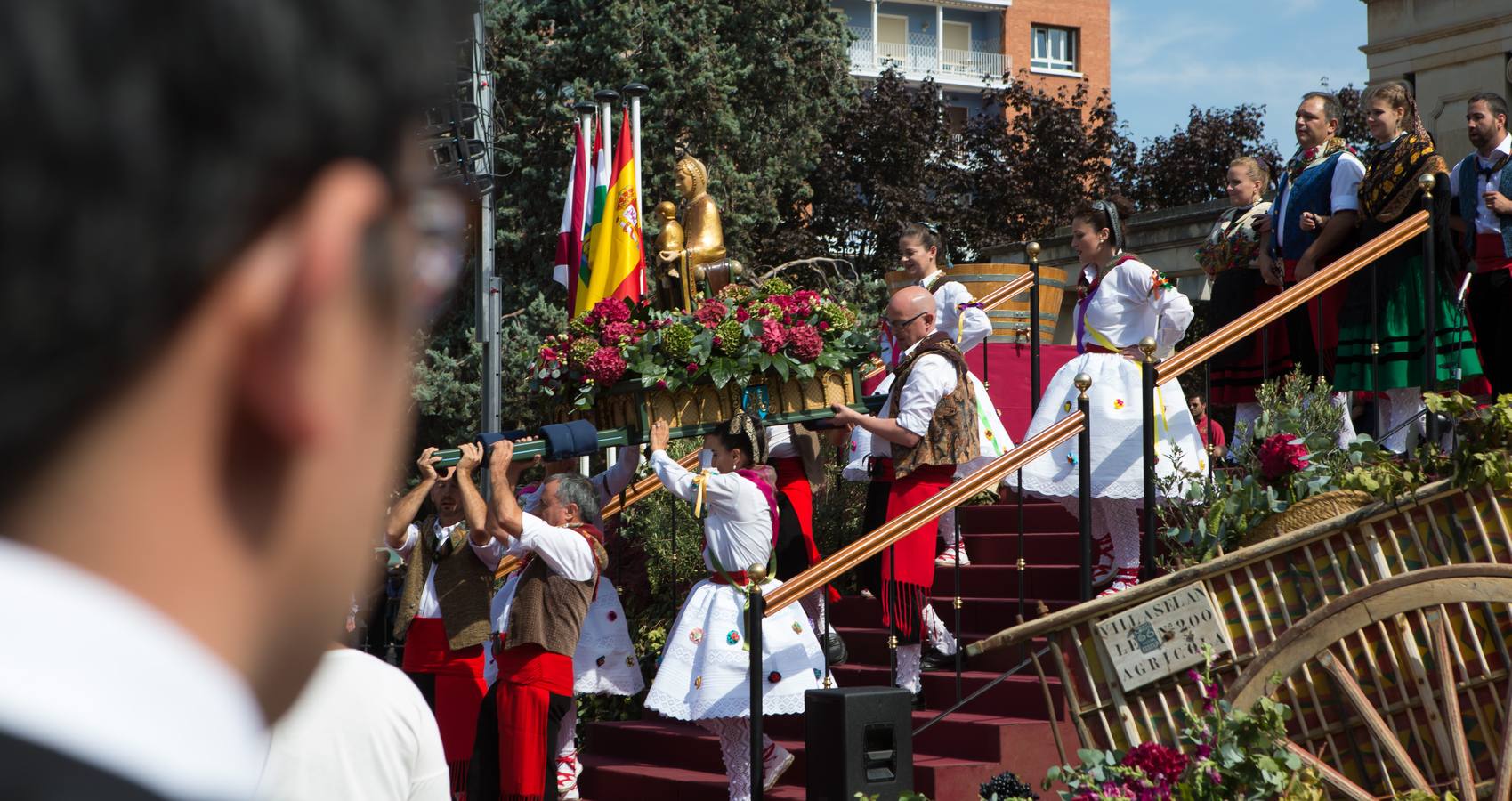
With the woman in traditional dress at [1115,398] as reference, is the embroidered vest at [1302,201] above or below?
above

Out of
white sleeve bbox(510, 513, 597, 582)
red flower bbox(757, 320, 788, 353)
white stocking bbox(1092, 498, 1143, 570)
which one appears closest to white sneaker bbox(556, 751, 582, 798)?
white sleeve bbox(510, 513, 597, 582)

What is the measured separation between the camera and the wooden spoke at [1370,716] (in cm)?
461

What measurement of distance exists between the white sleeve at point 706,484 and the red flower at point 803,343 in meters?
0.59

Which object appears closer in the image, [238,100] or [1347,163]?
[238,100]

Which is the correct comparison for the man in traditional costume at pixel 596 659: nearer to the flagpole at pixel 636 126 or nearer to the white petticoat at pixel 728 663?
the white petticoat at pixel 728 663

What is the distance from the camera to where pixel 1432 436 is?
636cm

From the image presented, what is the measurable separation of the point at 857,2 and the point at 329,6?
4590 cm

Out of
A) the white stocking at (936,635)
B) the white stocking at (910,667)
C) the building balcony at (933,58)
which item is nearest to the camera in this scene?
the white stocking at (910,667)

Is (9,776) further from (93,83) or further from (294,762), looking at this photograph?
(294,762)

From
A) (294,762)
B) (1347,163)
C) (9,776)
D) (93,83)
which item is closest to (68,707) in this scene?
(9,776)

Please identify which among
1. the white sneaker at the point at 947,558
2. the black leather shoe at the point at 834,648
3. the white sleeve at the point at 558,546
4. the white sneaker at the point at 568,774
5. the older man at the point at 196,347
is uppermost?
the older man at the point at 196,347

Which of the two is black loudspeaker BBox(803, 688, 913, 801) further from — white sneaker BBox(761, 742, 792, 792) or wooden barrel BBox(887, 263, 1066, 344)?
wooden barrel BBox(887, 263, 1066, 344)

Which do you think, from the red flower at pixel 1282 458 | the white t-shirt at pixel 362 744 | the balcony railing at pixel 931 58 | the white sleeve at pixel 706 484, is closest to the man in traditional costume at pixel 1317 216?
the red flower at pixel 1282 458

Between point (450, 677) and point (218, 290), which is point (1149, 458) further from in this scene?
point (218, 290)
